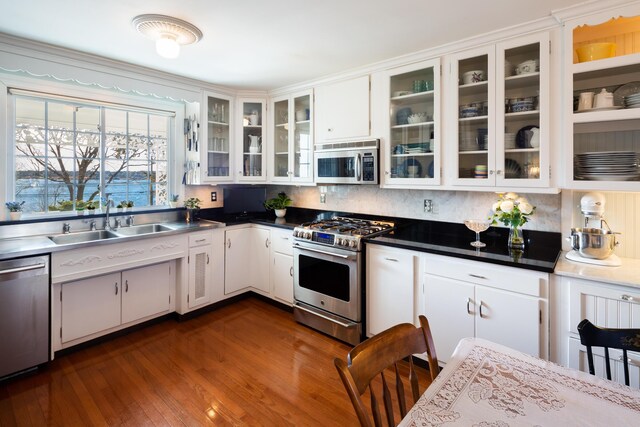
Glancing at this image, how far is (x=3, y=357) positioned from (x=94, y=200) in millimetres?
1492

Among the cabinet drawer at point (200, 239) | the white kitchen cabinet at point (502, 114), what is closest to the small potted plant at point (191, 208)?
the cabinet drawer at point (200, 239)

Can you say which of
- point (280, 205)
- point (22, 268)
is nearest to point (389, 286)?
point (280, 205)

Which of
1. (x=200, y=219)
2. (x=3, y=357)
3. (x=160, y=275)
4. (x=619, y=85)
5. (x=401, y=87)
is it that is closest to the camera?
(x=619, y=85)

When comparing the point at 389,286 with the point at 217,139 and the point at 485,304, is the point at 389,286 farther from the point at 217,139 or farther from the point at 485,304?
the point at 217,139

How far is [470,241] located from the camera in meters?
2.62

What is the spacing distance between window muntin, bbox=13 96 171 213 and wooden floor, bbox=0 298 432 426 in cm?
141

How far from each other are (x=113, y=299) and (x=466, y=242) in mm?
3030

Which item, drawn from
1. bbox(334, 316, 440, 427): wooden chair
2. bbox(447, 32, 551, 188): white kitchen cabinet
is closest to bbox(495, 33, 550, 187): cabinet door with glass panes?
bbox(447, 32, 551, 188): white kitchen cabinet

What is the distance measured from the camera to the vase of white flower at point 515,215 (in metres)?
2.29

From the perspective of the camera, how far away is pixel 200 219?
381cm

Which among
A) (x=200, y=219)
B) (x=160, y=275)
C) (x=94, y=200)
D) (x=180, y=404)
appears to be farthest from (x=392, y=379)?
(x=94, y=200)

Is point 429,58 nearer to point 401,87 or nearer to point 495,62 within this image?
point 401,87

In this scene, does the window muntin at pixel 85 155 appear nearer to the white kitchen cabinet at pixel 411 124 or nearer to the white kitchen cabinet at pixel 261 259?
the white kitchen cabinet at pixel 261 259

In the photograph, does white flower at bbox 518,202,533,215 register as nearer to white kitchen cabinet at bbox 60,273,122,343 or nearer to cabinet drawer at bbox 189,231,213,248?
cabinet drawer at bbox 189,231,213,248
